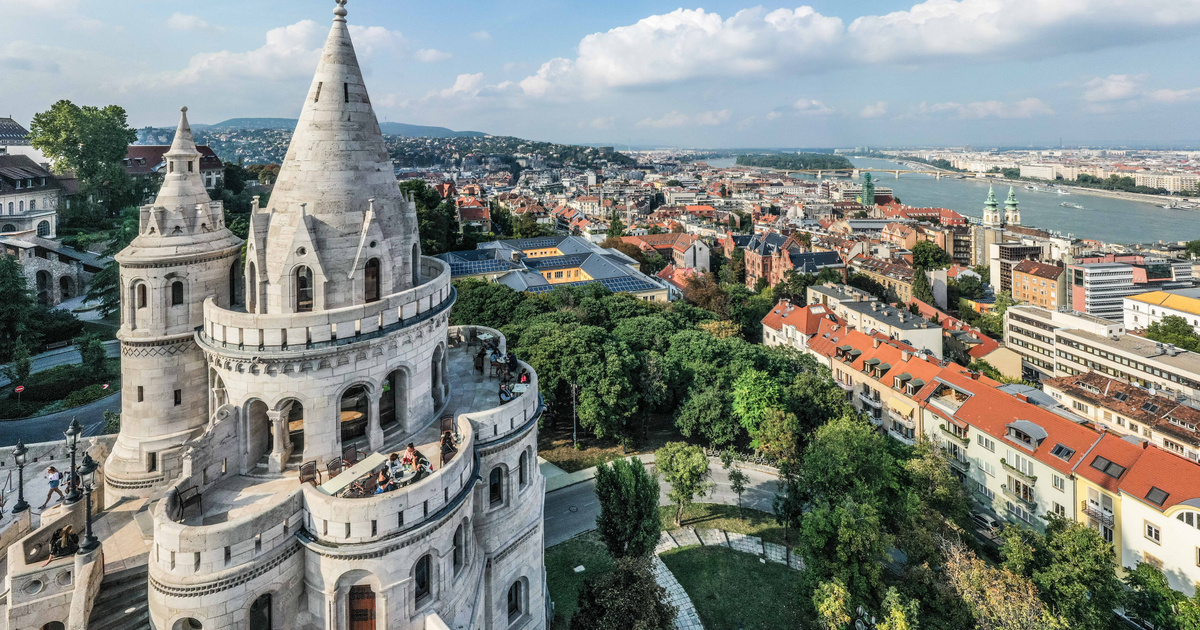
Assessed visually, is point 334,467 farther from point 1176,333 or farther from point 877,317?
point 1176,333

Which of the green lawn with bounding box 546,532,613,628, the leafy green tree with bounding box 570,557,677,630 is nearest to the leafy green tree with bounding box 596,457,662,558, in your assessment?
the green lawn with bounding box 546,532,613,628

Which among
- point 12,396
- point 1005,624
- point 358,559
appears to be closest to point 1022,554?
point 1005,624

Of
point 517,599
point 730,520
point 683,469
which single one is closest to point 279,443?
point 517,599

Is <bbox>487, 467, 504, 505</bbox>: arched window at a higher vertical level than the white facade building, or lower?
lower

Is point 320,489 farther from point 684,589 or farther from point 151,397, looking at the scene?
point 684,589

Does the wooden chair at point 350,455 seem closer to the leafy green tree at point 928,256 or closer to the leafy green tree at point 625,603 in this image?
the leafy green tree at point 625,603

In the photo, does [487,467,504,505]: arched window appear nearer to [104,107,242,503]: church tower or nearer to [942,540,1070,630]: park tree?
[104,107,242,503]: church tower

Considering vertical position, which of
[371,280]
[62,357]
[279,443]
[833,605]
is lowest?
[833,605]
